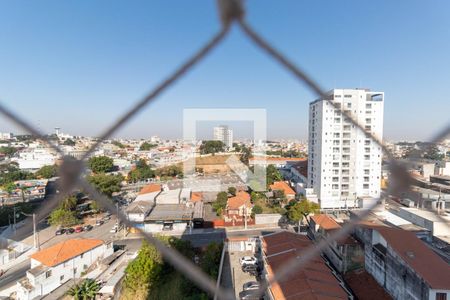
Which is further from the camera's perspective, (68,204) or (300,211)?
(68,204)

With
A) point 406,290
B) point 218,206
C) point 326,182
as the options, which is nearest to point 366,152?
point 326,182

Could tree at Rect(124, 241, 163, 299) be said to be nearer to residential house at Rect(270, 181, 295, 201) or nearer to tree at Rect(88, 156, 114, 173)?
residential house at Rect(270, 181, 295, 201)

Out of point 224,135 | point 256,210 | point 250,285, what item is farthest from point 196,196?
point 224,135

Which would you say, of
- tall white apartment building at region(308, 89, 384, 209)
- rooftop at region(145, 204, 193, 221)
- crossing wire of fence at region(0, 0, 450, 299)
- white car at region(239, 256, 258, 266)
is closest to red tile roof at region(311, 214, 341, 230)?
white car at region(239, 256, 258, 266)

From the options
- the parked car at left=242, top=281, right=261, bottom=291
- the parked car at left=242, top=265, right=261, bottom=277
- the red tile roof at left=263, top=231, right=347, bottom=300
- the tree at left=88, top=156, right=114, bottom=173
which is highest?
the tree at left=88, top=156, right=114, bottom=173

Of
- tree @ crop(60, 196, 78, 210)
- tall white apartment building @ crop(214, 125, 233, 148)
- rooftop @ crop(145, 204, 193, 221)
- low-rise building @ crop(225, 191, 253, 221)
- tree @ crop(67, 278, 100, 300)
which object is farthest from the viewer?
tall white apartment building @ crop(214, 125, 233, 148)

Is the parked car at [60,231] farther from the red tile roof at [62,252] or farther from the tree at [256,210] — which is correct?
the tree at [256,210]

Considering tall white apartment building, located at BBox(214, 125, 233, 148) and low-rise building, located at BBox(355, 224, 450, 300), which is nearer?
low-rise building, located at BBox(355, 224, 450, 300)

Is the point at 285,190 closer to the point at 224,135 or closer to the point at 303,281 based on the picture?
the point at 303,281
